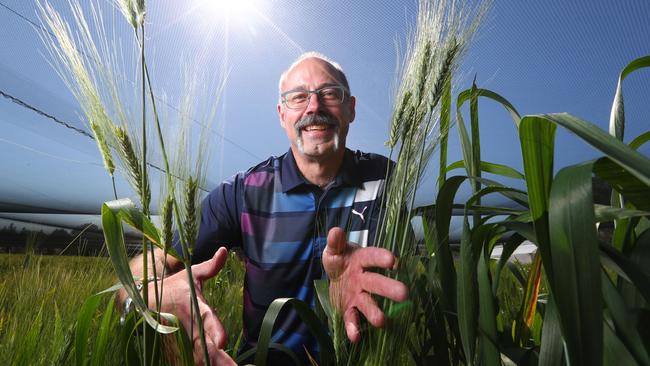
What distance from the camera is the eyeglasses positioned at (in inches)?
54.6

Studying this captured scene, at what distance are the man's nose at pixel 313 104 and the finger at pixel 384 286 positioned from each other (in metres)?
1.00

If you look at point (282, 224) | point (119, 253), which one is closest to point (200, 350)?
point (119, 253)

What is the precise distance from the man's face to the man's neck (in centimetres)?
2

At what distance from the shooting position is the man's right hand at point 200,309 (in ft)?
1.34

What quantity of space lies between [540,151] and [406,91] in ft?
0.50

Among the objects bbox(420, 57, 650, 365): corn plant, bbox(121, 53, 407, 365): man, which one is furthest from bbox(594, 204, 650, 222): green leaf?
bbox(121, 53, 407, 365): man

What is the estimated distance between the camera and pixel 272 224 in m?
1.35

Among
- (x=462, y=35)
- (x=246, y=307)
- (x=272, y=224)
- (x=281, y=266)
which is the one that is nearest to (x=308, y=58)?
(x=272, y=224)

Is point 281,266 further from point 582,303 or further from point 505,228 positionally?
point 582,303

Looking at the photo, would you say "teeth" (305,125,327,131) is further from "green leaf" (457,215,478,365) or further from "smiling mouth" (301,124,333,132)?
"green leaf" (457,215,478,365)

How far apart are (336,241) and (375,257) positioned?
5 centimetres

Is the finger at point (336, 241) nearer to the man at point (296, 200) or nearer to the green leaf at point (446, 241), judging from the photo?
the green leaf at point (446, 241)

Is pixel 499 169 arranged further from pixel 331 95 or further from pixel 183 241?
pixel 331 95

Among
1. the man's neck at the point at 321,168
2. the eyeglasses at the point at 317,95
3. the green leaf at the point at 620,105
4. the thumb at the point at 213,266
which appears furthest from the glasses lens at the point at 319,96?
the thumb at the point at 213,266
